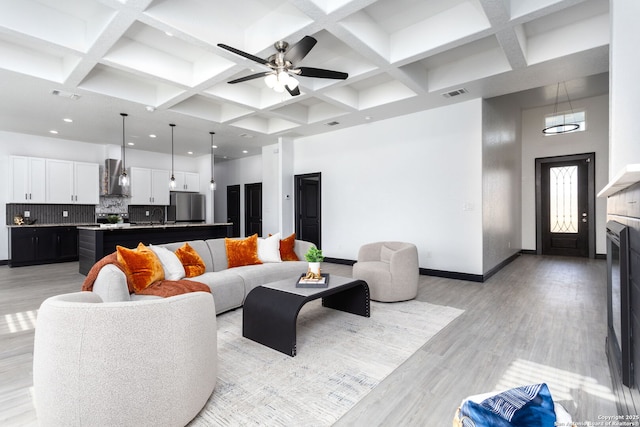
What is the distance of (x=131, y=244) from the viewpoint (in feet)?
19.7

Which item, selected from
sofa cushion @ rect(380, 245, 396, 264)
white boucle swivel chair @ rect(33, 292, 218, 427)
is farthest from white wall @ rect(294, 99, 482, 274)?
white boucle swivel chair @ rect(33, 292, 218, 427)

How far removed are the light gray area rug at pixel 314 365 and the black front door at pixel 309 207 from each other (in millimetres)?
3936

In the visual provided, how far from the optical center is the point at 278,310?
2.65 meters

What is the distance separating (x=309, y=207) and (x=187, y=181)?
14.5ft

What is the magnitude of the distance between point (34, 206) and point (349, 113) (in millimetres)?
7788

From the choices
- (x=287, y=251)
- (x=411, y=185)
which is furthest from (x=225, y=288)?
(x=411, y=185)

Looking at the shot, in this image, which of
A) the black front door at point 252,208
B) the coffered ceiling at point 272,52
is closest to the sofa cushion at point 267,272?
the coffered ceiling at point 272,52

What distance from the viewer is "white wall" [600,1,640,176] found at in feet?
6.72

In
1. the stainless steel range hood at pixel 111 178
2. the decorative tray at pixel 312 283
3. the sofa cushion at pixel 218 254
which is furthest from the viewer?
the stainless steel range hood at pixel 111 178

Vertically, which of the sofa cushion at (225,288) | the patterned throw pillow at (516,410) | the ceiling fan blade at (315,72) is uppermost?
the ceiling fan blade at (315,72)

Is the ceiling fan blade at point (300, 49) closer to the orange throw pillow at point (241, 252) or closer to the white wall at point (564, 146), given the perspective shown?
the orange throw pillow at point (241, 252)

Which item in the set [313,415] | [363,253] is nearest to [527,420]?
[313,415]

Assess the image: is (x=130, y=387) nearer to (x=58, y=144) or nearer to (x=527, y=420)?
(x=527, y=420)

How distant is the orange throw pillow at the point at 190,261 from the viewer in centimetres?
361
